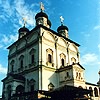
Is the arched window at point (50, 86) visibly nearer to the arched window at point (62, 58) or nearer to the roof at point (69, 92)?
the arched window at point (62, 58)

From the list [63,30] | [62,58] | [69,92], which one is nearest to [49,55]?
[62,58]

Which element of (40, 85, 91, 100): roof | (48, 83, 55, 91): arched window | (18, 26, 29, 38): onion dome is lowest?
(40, 85, 91, 100): roof

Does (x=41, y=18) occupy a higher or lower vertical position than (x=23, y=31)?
higher

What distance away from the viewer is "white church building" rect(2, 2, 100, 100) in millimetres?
24500

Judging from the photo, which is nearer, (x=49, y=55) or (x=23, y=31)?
(x=49, y=55)

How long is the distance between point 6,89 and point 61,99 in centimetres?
1090

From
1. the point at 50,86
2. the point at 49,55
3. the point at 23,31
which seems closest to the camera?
the point at 50,86

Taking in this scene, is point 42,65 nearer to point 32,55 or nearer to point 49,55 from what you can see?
point 49,55

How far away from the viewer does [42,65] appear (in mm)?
24766

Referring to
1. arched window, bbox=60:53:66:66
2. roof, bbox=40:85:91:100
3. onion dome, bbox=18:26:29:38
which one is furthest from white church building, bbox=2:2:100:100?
roof, bbox=40:85:91:100

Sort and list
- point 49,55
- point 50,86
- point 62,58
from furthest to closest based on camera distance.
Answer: point 62,58
point 49,55
point 50,86

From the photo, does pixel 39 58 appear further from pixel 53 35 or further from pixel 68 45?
pixel 68 45

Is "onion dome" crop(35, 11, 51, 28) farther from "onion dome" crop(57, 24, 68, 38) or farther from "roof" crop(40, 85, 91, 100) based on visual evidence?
"roof" crop(40, 85, 91, 100)

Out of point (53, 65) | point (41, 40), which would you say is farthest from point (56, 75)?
point (41, 40)
